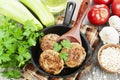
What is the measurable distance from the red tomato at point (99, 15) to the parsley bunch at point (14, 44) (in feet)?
0.87

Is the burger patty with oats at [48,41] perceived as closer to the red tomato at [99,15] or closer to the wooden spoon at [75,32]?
the wooden spoon at [75,32]

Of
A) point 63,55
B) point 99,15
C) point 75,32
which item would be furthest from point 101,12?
point 63,55

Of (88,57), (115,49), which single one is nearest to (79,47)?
(88,57)

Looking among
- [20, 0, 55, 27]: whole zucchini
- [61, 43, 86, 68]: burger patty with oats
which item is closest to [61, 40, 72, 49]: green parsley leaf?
[61, 43, 86, 68]: burger patty with oats

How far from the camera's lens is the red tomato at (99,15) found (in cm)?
141

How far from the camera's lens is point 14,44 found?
1241mm

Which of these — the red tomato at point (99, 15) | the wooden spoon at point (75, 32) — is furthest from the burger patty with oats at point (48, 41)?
the red tomato at point (99, 15)

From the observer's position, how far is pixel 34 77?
1.30 metres

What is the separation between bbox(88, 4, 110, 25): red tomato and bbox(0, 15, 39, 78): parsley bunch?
265 mm

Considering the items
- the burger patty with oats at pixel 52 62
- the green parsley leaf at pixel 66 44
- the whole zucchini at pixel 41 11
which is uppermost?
the whole zucchini at pixel 41 11

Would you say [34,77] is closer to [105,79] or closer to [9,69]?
[9,69]

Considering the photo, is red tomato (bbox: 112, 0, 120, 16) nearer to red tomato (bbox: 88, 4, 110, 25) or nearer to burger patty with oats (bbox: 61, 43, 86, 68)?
red tomato (bbox: 88, 4, 110, 25)

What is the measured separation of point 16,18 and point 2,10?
60mm

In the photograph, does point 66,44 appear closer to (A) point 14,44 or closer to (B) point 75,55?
(B) point 75,55
